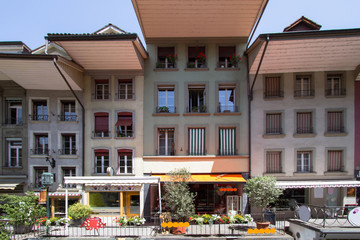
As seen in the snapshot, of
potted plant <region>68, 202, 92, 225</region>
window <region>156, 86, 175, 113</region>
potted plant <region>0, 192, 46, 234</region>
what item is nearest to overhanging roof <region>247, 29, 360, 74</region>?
window <region>156, 86, 175, 113</region>

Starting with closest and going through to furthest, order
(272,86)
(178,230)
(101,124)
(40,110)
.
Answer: (178,230) < (272,86) < (101,124) < (40,110)

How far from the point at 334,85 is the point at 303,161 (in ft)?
18.0

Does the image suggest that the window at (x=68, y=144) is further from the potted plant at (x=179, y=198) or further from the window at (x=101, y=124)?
the potted plant at (x=179, y=198)

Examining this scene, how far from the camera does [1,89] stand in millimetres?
17250

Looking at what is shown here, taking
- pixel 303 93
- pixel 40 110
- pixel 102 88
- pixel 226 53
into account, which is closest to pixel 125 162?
pixel 102 88

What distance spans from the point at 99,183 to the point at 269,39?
12.7 metres

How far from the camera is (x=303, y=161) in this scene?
17.0 metres

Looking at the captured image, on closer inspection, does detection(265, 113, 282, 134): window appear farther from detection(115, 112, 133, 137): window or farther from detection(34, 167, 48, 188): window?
detection(34, 167, 48, 188): window

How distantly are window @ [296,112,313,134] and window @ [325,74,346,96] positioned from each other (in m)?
1.88

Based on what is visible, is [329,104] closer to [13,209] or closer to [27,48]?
[13,209]

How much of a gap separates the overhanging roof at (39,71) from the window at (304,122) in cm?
1460

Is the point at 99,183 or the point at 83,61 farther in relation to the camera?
the point at 83,61

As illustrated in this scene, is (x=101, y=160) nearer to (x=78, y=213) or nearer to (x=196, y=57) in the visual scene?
(x=78, y=213)

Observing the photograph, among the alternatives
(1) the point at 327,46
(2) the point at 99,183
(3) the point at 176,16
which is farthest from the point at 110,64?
(1) the point at 327,46
